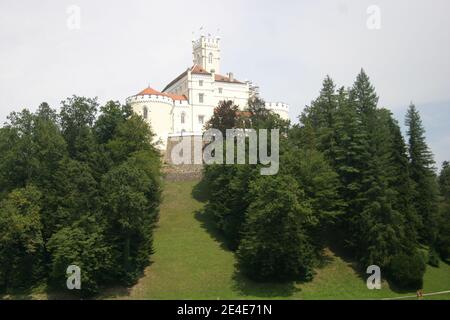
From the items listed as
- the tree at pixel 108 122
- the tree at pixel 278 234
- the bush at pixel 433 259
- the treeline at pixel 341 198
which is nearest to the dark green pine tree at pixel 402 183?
the treeline at pixel 341 198

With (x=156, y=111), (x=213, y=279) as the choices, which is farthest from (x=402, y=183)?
(x=156, y=111)

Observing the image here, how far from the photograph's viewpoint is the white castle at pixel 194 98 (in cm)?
7025

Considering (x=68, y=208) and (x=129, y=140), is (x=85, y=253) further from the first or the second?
(x=129, y=140)

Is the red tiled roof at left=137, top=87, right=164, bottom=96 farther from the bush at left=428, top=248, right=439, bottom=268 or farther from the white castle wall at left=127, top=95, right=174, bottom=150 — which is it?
the bush at left=428, top=248, right=439, bottom=268

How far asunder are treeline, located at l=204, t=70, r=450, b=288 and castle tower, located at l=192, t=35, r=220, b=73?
110 feet

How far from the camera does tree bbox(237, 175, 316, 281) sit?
4003cm

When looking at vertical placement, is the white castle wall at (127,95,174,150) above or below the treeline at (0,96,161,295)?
above

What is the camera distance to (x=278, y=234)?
40.6 metres

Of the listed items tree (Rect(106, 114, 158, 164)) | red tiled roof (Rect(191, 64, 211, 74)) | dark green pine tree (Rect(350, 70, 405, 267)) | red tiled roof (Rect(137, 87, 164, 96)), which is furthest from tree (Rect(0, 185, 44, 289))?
red tiled roof (Rect(191, 64, 211, 74))

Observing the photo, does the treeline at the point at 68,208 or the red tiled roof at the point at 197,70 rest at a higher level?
the red tiled roof at the point at 197,70

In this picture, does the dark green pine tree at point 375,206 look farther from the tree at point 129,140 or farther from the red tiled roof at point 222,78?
the red tiled roof at point 222,78

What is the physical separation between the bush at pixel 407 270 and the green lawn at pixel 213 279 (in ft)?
2.95

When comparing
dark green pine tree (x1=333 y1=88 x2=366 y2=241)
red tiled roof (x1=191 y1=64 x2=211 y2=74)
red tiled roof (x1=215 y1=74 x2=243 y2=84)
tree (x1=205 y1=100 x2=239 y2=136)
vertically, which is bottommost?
dark green pine tree (x1=333 y1=88 x2=366 y2=241)
